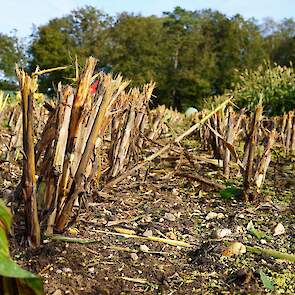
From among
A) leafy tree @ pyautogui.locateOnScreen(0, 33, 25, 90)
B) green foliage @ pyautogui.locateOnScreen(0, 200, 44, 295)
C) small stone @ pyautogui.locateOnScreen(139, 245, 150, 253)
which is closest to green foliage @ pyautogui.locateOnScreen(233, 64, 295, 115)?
small stone @ pyautogui.locateOnScreen(139, 245, 150, 253)

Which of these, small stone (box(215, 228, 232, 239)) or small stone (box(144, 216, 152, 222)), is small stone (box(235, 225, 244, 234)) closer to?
small stone (box(215, 228, 232, 239))

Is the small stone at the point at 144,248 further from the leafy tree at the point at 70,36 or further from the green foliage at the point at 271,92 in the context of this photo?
the leafy tree at the point at 70,36

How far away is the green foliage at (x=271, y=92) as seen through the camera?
7.15m

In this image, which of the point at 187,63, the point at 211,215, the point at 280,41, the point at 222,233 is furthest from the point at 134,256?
the point at 280,41

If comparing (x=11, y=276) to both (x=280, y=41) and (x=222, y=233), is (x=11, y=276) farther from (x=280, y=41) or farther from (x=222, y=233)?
(x=280, y=41)

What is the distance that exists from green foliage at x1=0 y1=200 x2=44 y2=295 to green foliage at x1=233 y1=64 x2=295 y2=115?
562 centimetres

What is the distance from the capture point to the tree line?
23.0 meters

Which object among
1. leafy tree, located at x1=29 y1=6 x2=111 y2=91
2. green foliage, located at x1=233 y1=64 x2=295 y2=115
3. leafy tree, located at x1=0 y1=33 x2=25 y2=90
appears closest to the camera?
green foliage, located at x1=233 y1=64 x2=295 y2=115

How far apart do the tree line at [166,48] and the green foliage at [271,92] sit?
12.9 m

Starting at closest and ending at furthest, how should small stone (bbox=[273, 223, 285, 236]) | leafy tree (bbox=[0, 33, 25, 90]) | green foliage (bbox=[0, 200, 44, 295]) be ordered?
1. green foliage (bbox=[0, 200, 44, 295])
2. small stone (bbox=[273, 223, 285, 236])
3. leafy tree (bbox=[0, 33, 25, 90])

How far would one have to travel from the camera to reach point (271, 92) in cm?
762

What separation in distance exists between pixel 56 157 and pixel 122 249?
10.3 inches

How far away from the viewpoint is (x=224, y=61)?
82.7 feet

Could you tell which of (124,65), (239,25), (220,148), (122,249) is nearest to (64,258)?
(122,249)
